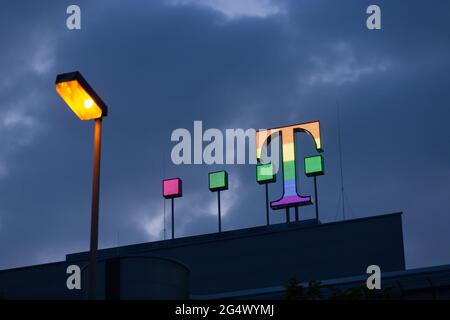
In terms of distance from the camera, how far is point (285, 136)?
5406cm

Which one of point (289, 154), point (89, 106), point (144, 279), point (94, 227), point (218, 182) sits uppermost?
point (289, 154)

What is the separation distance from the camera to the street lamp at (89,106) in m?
13.5

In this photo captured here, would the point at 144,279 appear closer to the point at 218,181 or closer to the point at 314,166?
the point at 314,166

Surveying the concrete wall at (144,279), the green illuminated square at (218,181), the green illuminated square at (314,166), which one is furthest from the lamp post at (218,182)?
the concrete wall at (144,279)

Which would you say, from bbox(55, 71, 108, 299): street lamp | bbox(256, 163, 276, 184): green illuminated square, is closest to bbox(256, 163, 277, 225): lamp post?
bbox(256, 163, 276, 184): green illuminated square

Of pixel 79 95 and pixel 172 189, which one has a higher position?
pixel 172 189

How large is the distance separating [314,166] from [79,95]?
39.6 meters

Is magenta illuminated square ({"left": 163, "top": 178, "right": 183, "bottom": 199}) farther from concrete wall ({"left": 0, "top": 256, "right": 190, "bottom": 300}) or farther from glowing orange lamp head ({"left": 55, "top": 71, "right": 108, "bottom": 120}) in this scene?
glowing orange lamp head ({"left": 55, "top": 71, "right": 108, "bottom": 120})

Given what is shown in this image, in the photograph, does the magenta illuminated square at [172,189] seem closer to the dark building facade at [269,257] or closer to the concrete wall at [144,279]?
the dark building facade at [269,257]

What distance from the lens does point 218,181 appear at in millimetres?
55469

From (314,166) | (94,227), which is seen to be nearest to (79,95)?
(94,227)

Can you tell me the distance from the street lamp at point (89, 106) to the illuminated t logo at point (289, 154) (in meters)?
37.8
